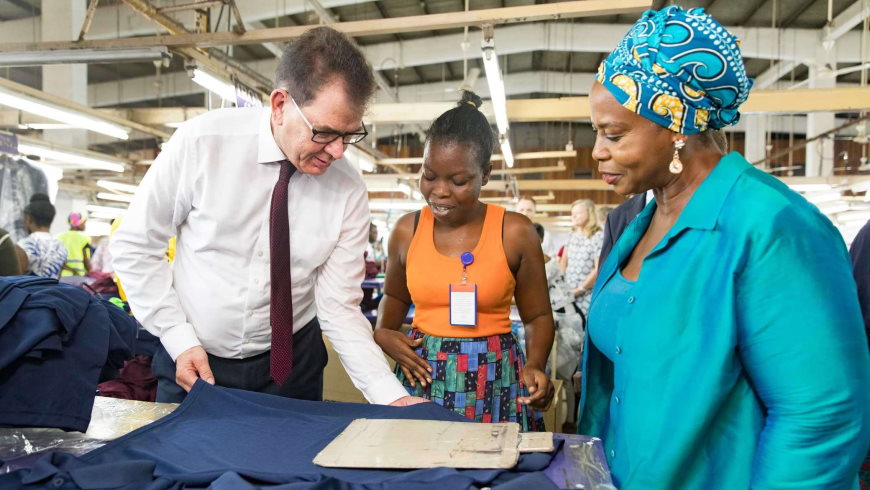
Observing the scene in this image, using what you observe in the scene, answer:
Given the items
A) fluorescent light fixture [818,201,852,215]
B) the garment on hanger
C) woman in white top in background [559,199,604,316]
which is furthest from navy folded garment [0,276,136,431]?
fluorescent light fixture [818,201,852,215]

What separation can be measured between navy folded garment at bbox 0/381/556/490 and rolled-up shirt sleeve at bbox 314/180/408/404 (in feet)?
0.98

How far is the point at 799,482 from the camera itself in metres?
1.00

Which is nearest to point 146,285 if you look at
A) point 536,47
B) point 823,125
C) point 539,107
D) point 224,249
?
point 224,249

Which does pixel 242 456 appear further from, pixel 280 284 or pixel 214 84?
pixel 214 84

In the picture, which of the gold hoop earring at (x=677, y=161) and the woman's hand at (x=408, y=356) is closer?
the gold hoop earring at (x=677, y=161)

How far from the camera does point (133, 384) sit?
2.72 m

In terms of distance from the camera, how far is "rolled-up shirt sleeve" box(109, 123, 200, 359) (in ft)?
5.16

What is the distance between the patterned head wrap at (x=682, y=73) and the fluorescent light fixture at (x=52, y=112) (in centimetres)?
483

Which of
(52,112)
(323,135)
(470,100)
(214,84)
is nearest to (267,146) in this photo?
(323,135)

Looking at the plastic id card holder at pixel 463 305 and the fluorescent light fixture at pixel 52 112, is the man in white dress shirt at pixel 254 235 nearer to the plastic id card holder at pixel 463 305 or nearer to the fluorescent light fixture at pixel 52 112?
the plastic id card holder at pixel 463 305

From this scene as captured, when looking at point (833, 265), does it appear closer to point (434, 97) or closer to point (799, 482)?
point (799, 482)

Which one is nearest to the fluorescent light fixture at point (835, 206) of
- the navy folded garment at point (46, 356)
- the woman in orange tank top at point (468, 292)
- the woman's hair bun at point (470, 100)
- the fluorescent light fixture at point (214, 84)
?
the fluorescent light fixture at point (214, 84)

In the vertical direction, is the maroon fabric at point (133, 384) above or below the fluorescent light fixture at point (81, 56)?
below

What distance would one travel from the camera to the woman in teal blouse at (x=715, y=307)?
975 mm
